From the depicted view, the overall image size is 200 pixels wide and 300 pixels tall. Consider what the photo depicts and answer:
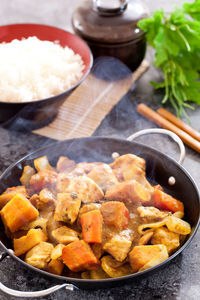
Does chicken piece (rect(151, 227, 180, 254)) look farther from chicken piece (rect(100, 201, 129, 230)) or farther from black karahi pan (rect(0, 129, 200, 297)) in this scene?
chicken piece (rect(100, 201, 129, 230))

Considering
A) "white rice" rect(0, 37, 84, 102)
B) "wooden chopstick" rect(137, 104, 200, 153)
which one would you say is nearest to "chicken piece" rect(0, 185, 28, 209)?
"white rice" rect(0, 37, 84, 102)

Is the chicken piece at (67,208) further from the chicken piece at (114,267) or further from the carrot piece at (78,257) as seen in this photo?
the chicken piece at (114,267)

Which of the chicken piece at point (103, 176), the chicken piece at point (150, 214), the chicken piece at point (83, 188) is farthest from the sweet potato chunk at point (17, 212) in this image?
the chicken piece at point (150, 214)

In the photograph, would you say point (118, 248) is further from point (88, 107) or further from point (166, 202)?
point (88, 107)

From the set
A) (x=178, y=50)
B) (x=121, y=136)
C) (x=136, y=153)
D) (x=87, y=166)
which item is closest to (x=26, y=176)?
(x=87, y=166)

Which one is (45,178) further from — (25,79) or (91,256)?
(25,79)

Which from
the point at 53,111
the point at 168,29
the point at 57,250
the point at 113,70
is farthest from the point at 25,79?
the point at 57,250
